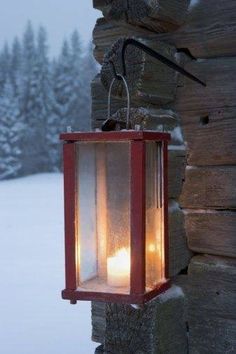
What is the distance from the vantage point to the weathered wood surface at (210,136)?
6.48ft

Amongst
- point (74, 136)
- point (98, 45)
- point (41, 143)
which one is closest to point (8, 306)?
point (98, 45)

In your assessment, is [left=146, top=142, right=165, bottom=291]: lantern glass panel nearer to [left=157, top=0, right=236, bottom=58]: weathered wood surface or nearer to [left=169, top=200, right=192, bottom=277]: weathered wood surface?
[left=169, top=200, right=192, bottom=277]: weathered wood surface

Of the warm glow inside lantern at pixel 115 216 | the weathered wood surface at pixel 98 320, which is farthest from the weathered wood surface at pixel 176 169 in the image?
the weathered wood surface at pixel 98 320

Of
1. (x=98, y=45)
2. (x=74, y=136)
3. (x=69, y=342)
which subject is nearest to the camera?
(x=74, y=136)

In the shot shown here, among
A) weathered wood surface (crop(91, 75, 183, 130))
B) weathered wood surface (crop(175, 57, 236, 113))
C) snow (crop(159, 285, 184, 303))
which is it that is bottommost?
snow (crop(159, 285, 184, 303))

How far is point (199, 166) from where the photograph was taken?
2045 millimetres

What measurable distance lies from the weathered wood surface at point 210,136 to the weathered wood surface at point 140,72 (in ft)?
0.53

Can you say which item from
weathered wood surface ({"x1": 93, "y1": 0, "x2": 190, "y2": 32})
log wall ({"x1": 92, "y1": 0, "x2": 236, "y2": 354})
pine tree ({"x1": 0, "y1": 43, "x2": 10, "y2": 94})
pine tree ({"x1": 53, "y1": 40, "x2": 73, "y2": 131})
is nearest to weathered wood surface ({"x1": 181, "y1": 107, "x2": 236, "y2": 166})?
log wall ({"x1": 92, "y1": 0, "x2": 236, "y2": 354})

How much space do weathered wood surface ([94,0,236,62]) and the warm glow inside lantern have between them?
50cm

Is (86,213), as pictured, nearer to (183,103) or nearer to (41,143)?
(183,103)

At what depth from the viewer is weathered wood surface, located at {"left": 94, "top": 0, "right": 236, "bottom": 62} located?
1.95 m

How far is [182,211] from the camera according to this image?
206 centimetres

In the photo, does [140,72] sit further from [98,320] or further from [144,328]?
[98,320]

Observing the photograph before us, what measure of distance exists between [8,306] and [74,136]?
5639 mm
